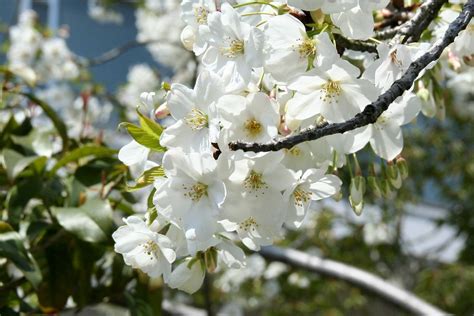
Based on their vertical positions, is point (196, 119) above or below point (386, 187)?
above

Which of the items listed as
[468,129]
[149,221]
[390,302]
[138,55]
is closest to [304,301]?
[468,129]

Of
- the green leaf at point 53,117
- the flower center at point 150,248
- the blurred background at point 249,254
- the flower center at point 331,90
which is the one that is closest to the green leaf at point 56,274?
the blurred background at point 249,254

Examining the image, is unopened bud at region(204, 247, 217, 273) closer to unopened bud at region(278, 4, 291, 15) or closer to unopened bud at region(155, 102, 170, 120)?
unopened bud at region(155, 102, 170, 120)

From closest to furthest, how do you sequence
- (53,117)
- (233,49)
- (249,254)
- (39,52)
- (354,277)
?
(233,49) → (53,117) → (354,277) → (249,254) → (39,52)

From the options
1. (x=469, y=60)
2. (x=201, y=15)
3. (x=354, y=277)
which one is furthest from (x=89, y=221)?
(x=354, y=277)

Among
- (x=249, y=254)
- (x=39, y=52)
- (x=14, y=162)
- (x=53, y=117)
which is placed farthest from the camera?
(x=39, y=52)

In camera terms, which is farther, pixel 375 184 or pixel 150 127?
pixel 375 184

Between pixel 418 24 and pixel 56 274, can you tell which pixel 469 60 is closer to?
pixel 418 24

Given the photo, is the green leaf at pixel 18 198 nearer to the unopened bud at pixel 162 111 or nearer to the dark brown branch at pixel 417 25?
the unopened bud at pixel 162 111
